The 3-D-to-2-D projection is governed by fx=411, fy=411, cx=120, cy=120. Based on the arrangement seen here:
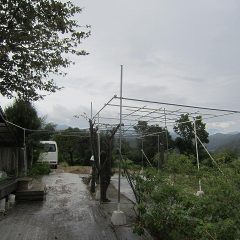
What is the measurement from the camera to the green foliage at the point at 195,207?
186 inches

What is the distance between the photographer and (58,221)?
9586 mm

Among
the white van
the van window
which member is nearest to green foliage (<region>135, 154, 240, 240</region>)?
the white van

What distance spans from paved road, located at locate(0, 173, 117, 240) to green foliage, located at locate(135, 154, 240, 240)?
132 centimetres

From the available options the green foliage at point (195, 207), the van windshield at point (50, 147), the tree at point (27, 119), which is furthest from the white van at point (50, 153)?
the green foliage at point (195, 207)

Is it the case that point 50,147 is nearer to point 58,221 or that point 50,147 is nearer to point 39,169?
point 39,169

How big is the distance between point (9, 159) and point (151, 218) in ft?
39.3

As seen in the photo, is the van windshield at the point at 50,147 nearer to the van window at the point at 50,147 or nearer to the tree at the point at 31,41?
the van window at the point at 50,147

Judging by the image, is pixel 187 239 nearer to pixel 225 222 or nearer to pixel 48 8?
pixel 225 222

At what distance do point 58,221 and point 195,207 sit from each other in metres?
4.65

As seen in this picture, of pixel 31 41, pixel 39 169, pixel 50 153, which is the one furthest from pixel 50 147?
pixel 31 41

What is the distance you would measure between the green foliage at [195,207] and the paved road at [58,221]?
4.33 ft

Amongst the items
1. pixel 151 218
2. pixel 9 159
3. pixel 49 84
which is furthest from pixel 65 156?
pixel 151 218

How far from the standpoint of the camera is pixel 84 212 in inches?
425

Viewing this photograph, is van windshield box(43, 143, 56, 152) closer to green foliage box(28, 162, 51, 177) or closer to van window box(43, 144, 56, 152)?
van window box(43, 144, 56, 152)
